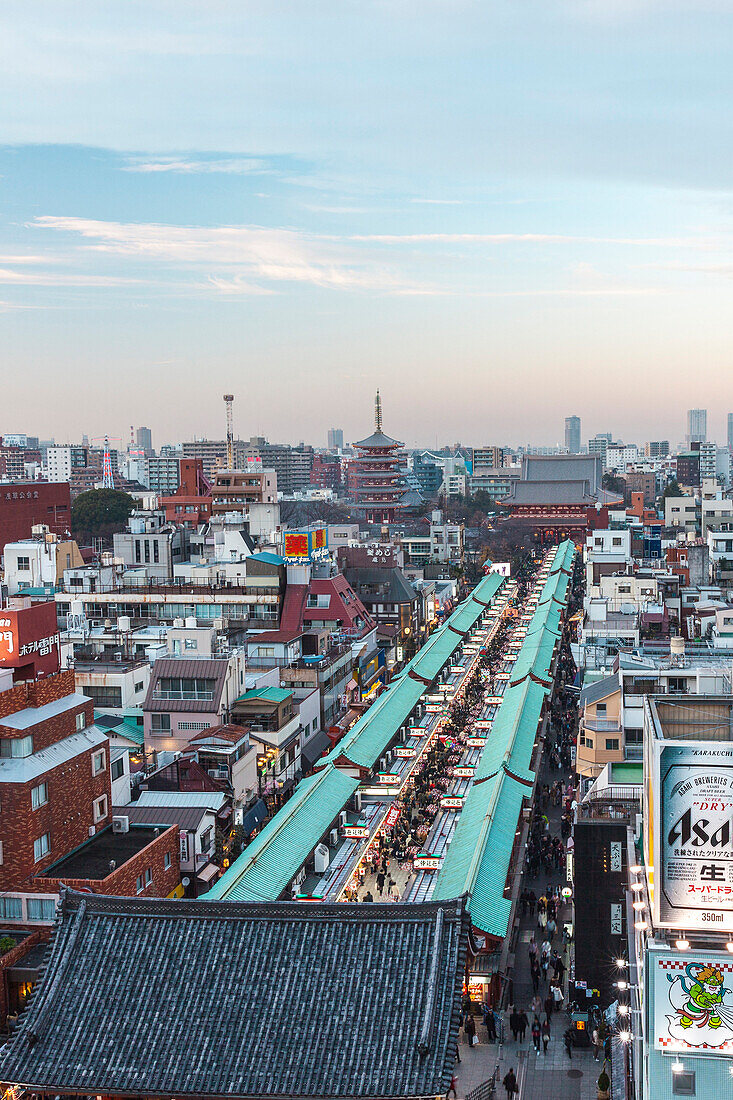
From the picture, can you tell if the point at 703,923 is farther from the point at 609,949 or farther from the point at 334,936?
the point at 609,949

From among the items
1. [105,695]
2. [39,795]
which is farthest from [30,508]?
[39,795]

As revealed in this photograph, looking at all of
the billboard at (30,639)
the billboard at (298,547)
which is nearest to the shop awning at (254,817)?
the billboard at (30,639)

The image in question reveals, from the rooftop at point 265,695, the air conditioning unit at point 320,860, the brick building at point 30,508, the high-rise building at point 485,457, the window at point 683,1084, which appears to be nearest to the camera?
the window at point 683,1084

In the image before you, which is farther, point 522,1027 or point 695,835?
point 522,1027

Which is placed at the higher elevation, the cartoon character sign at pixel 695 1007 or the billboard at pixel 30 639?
the billboard at pixel 30 639

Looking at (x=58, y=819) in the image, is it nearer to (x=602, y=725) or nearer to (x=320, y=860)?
(x=320, y=860)

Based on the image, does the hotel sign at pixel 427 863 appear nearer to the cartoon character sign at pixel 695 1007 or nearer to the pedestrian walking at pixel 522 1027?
the pedestrian walking at pixel 522 1027

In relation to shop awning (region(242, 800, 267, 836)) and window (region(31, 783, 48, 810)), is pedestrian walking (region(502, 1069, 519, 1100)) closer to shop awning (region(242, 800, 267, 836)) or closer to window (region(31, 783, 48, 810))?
window (region(31, 783, 48, 810))
